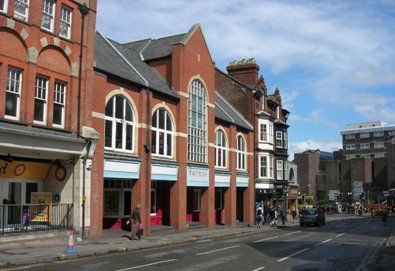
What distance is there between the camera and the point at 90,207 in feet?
71.9

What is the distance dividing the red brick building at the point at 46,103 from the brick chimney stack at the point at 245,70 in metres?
27.5

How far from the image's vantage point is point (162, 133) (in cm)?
2878

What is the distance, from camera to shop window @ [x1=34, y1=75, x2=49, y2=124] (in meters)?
19.8

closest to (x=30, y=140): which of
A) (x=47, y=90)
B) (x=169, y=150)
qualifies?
(x=47, y=90)

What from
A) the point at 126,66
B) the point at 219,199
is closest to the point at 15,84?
the point at 126,66

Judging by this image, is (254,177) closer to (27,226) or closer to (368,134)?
(27,226)

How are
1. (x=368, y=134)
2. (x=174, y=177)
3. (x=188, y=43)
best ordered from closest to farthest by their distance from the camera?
(x=174, y=177) < (x=188, y=43) < (x=368, y=134)

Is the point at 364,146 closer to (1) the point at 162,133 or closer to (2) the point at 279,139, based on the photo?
(2) the point at 279,139

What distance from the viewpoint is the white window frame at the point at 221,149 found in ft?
122

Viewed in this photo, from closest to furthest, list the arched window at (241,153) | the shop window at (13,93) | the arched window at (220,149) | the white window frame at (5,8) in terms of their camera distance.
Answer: the white window frame at (5,8)
the shop window at (13,93)
the arched window at (220,149)
the arched window at (241,153)

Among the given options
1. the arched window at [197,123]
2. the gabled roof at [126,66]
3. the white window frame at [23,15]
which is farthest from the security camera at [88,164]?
the arched window at [197,123]

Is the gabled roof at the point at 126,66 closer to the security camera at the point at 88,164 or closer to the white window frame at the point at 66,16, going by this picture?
the white window frame at the point at 66,16

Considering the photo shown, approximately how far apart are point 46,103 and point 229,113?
2453 centimetres

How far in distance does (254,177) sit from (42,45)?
28439mm
